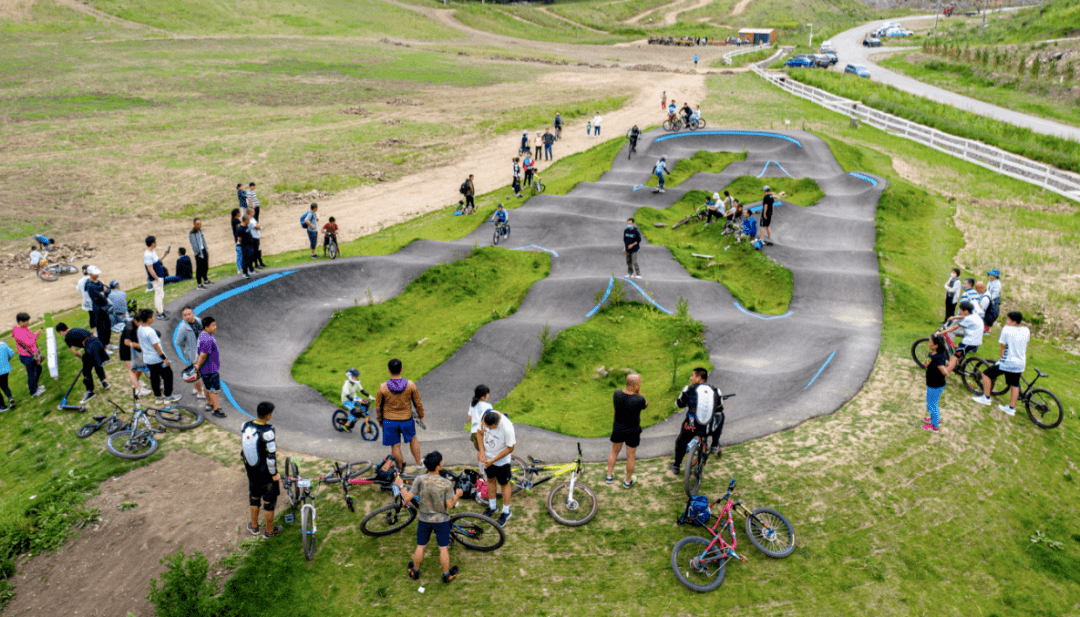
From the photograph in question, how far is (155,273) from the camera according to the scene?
18062 millimetres

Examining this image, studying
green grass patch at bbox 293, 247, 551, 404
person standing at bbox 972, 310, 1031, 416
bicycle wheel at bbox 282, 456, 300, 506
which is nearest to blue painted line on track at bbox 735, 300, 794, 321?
person standing at bbox 972, 310, 1031, 416

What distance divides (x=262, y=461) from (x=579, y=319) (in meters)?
10.9

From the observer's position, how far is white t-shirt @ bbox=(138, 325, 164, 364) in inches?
485

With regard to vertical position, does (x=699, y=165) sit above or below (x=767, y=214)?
above

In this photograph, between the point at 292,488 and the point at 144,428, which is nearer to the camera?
the point at 292,488

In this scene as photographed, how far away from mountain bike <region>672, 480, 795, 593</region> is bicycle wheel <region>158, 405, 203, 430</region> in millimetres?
9334

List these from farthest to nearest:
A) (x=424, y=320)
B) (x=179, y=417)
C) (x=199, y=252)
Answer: (x=424, y=320), (x=199, y=252), (x=179, y=417)

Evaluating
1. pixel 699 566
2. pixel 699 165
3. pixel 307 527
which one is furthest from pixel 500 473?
pixel 699 165

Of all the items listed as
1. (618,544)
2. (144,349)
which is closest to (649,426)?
(618,544)

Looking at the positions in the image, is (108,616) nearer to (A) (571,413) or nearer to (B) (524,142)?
(A) (571,413)

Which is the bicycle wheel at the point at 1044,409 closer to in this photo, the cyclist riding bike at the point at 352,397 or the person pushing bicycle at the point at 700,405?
the person pushing bicycle at the point at 700,405

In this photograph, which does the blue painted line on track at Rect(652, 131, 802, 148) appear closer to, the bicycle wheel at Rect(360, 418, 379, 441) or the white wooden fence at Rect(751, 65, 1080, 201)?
the white wooden fence at Rect(751, 65, 1080, 201)

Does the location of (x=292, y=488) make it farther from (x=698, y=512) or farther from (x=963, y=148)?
(x=963, y=148)

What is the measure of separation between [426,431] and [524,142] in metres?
27.6
